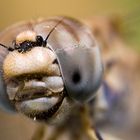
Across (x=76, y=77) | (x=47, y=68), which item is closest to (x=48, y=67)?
(x=47, y=68)

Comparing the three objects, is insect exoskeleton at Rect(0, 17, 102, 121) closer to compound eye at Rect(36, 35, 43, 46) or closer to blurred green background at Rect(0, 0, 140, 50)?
compound eye at Rect(36, 35, 43, 46)

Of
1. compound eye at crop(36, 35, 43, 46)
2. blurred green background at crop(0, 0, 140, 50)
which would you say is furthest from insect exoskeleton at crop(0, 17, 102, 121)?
blurred green background at crop(0, 0, 140, 50)

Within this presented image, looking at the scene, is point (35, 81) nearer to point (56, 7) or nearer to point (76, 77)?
point (76, 77)

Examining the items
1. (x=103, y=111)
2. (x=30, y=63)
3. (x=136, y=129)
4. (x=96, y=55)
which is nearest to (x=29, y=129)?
(x=103, y=111)

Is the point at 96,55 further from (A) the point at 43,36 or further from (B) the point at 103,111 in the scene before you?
(B) the point at 103,111

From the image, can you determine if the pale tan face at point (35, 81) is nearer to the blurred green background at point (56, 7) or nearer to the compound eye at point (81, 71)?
the compound eye at point (81, 71)

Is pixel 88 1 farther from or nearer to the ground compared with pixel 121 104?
farther from the ground

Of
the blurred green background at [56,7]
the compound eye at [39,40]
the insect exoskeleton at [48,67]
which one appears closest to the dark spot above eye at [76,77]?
the insect exoskeleton at [48,67]

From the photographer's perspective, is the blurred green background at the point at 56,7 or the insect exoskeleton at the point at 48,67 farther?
the blurred green background at the point at 56,7

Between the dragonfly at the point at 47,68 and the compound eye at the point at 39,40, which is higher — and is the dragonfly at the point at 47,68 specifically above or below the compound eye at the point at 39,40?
below
